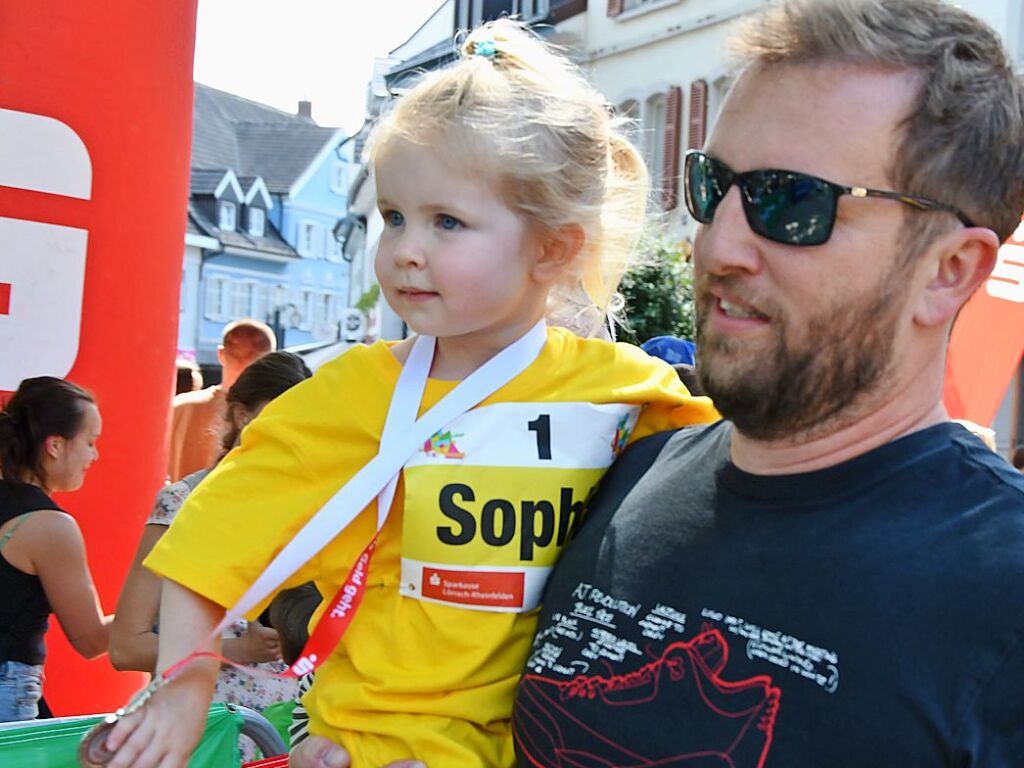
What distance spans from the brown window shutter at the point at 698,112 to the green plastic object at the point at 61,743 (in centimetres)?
1769

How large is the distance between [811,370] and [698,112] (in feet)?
62.8

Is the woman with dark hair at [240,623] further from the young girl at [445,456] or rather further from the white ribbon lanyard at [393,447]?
the white ribbon lanyard at [393,447]

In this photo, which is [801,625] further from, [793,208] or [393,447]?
[393,447]

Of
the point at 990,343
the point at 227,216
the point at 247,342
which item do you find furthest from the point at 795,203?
the point at 227,216

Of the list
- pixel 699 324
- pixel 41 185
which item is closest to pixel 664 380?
pixel 699 324

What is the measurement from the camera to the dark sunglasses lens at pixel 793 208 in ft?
5.15

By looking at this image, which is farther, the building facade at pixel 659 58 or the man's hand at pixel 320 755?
the building facade at pixel 659 58

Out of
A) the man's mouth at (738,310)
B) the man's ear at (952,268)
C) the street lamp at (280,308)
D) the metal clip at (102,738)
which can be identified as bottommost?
the metal clip at (102,738)

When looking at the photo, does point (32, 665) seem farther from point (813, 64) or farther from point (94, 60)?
point (813, 64)

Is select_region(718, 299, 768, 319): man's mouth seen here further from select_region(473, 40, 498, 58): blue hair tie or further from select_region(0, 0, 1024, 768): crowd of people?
select_region(473, 40, 498, 58): blue hair tie

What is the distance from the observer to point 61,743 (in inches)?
112

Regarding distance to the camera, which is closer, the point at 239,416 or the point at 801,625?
the point at 801,625

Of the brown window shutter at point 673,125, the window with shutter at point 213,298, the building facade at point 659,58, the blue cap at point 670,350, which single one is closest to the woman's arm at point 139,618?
the blue cap at point 670,350

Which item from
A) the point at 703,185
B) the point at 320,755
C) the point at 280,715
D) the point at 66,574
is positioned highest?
the point at 703,185
